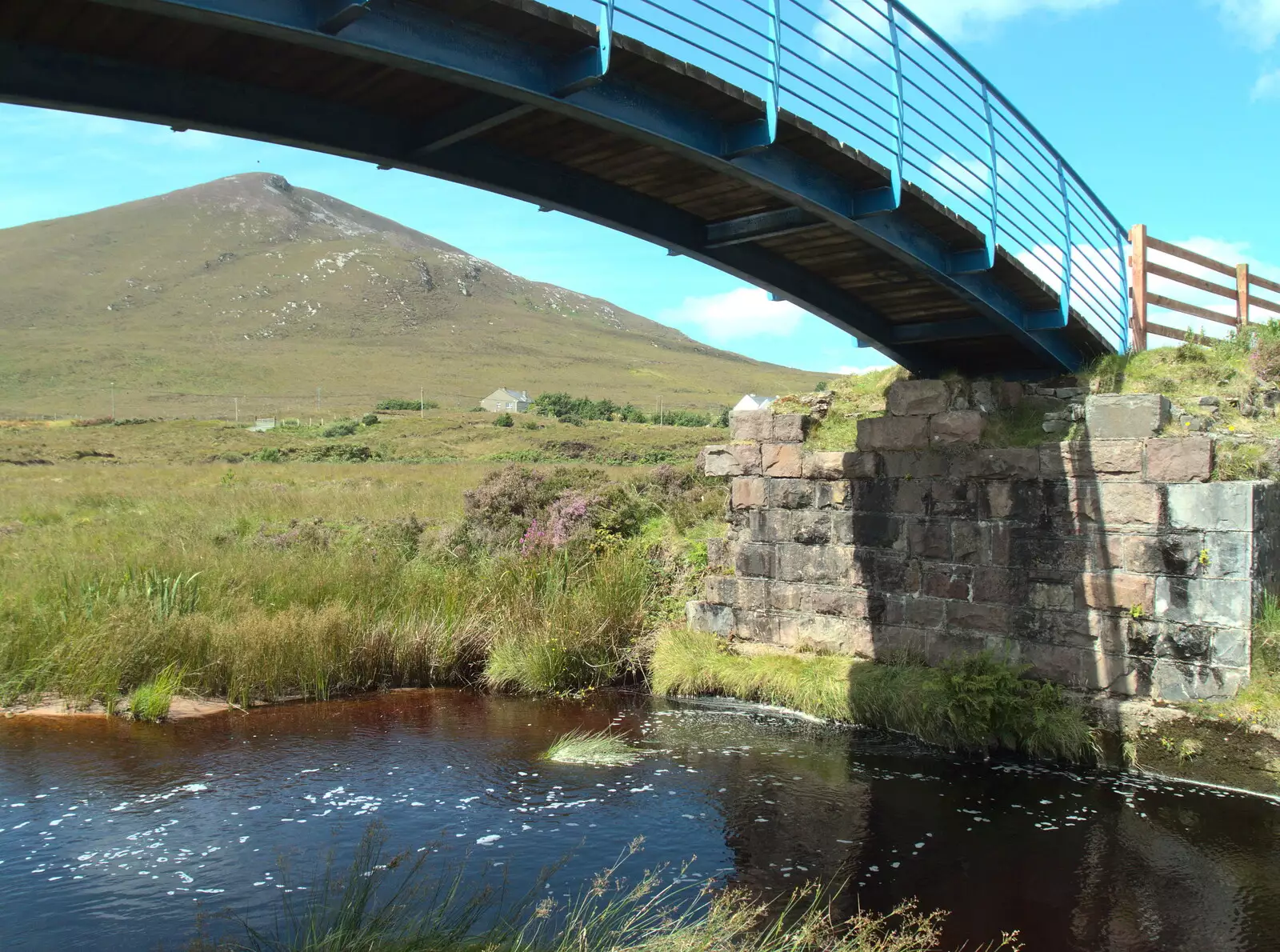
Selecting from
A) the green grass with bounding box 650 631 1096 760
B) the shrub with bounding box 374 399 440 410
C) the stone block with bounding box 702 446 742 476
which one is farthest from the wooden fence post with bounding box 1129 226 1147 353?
the shrub with bounding box 374 399 440 410

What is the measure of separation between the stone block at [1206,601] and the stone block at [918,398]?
9.51 ft

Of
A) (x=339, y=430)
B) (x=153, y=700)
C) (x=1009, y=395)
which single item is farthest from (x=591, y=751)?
(x=339, y=430)

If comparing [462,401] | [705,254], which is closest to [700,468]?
[705,254]

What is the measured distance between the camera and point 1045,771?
905 cm

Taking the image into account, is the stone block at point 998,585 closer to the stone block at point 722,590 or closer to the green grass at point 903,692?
the green grass at point 903,692

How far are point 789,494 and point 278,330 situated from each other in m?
134

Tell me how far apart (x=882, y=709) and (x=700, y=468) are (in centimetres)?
638

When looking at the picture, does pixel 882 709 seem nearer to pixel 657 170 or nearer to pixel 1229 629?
pixel 1229 629

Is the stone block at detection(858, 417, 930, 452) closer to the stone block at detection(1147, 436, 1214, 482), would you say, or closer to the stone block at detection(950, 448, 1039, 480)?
the stone block at detection(950, 448, 1039, 480)

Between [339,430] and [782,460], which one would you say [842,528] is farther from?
[339,430]

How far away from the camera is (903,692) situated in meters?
10.3

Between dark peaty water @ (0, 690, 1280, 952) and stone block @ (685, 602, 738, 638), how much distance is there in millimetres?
Answer: 2452

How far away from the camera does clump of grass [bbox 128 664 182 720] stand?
9.51 meters

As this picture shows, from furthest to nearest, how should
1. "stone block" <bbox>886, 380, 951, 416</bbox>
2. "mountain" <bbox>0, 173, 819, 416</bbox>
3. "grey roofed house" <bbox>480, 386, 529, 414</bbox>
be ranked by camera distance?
"mountain" <bbox>0, 173, 819, 416</bbox> < "grey roofed house" <bbox>480, 386, 529, 414</bbox> < "stone block" <bbox>886, 380, 951, 416</bbox>
